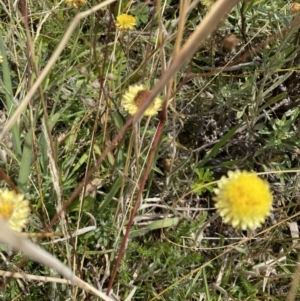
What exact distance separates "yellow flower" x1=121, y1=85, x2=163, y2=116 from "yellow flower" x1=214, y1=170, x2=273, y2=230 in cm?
24

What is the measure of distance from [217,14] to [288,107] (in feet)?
2.76

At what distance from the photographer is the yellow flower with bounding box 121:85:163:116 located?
2.64 feet

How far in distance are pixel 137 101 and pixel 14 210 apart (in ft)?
1.05

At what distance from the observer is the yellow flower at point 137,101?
2.64 ft

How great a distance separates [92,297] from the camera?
836 millimetres

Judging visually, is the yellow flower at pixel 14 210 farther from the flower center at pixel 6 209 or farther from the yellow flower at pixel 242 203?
the yellow flower at pixel 242 203

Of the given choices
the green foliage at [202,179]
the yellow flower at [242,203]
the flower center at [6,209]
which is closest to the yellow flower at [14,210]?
the flower center at [6,209]

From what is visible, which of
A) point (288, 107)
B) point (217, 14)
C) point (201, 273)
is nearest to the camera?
point (217, 14)

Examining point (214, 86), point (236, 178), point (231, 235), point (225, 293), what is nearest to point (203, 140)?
point (214, 86)

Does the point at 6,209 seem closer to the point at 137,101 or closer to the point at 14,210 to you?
the point at 14,210

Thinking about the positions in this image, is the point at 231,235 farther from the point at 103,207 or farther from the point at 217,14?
the point at 217,14

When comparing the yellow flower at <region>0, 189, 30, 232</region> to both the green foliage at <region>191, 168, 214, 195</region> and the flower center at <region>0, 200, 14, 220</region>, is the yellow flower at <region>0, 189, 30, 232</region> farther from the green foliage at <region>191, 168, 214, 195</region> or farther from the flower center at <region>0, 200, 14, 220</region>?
the green foliage at <region>191, 168, 214, 195</region>

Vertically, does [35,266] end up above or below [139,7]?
below

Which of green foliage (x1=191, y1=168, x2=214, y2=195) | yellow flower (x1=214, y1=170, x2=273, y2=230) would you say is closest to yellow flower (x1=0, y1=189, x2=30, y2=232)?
yellow flower (x1=214, y1=170, x2=273, y2=230)
